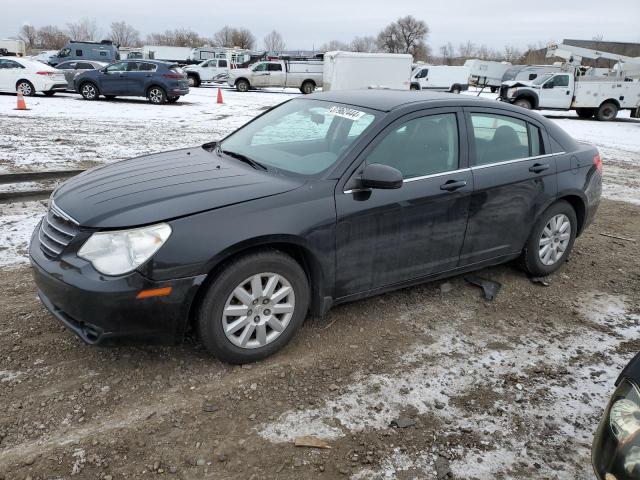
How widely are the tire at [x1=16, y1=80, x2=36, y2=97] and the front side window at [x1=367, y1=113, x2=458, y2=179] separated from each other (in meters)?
19.1

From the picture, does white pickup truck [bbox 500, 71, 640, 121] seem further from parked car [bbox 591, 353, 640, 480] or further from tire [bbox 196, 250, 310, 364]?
parked car [bbox 591, 353, 640, 480]

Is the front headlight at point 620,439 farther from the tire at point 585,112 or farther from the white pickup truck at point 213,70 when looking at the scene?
the white pickup truck at point 213,70

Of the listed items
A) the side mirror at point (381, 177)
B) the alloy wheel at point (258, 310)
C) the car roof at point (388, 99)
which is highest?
the car roof at point (388, 99)

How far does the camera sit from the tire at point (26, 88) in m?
18.5

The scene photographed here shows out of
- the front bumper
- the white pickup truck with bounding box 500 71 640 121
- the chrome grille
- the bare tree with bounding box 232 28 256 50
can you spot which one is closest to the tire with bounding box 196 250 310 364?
the front bumper

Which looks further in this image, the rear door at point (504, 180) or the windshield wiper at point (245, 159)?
the rear door at point (504, 180)

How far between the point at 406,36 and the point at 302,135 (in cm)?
11397

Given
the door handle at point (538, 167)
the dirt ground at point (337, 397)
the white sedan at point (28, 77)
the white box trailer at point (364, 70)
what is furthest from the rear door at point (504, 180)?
the white sedan at point (28, 77)

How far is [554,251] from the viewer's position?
15.5 feet

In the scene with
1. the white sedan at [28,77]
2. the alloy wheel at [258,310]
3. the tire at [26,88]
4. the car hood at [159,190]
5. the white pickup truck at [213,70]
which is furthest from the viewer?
the white pickup truck at [213,70]

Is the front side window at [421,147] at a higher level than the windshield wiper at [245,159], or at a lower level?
higher

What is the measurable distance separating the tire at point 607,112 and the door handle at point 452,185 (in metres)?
21.6

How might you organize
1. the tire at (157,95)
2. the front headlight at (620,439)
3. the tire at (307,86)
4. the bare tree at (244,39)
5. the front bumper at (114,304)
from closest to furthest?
1. the front headlight at (620,439)
2. the front bumper at (114,304)
3. the tire at (157,95)
4. the tire at (307,86)
5. the bare tree at (244,39)

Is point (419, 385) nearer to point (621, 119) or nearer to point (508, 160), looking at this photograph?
point (508, 160)
